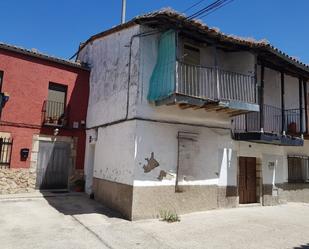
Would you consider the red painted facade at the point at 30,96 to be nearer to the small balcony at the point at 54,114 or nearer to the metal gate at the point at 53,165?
the small balcony at the point at 54,114

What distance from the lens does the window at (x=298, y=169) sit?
1358cm

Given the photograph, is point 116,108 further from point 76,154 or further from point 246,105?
point 246,105

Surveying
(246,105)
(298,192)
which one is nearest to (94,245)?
(246,105)

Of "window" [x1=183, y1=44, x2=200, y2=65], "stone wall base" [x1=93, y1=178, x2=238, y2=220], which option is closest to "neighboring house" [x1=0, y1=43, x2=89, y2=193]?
"stone wall base" [x1=93, y1=178, x2=238, y2=220]

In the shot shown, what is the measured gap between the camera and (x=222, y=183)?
10.8m

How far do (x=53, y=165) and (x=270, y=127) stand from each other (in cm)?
893

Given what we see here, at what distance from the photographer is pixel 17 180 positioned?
1143 cm

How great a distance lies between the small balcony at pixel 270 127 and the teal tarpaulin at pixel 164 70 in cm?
365

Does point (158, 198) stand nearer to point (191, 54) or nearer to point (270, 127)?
point (191, 54)

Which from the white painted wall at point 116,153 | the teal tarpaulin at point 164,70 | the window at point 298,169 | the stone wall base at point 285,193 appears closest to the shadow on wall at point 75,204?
the white painted wall at point 116,153

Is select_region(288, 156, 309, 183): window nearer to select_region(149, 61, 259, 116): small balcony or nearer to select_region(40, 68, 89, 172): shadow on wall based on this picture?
select_region(149, 61, 259, 116): small balcony

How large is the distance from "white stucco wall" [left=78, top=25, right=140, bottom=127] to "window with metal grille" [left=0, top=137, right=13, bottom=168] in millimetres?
3184

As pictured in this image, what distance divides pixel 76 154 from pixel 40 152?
1.46 meters

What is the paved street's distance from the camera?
6832 millimetres
